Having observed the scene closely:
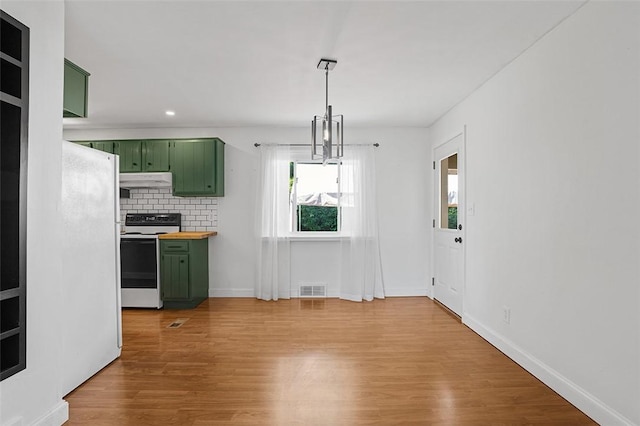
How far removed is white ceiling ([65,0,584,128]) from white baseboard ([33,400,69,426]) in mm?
2396

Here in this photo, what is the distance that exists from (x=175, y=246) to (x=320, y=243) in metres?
1.98

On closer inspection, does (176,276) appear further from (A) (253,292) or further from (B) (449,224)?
(B) (449,224)

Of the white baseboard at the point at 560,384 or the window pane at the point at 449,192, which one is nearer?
the white baseboard at the point at 560,384

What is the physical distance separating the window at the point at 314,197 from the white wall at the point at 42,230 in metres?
3.47

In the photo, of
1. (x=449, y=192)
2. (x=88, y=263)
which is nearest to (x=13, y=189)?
(x=88, y=263)

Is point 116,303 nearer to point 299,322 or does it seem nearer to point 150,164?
point 299,322

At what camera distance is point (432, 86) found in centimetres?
364

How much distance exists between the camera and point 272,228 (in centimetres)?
511

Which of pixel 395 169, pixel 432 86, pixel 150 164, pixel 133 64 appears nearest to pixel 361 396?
pixel 432 86

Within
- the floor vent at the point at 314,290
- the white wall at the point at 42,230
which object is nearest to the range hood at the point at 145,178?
the floor vent at the point at 314,290

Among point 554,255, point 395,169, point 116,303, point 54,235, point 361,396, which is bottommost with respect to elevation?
point 361,396

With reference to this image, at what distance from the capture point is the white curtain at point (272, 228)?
5.12 metres

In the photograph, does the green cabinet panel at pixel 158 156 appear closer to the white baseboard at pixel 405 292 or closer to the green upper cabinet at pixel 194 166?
the green upper cabinet at pixel 194 166

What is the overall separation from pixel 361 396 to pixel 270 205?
3.21 m
